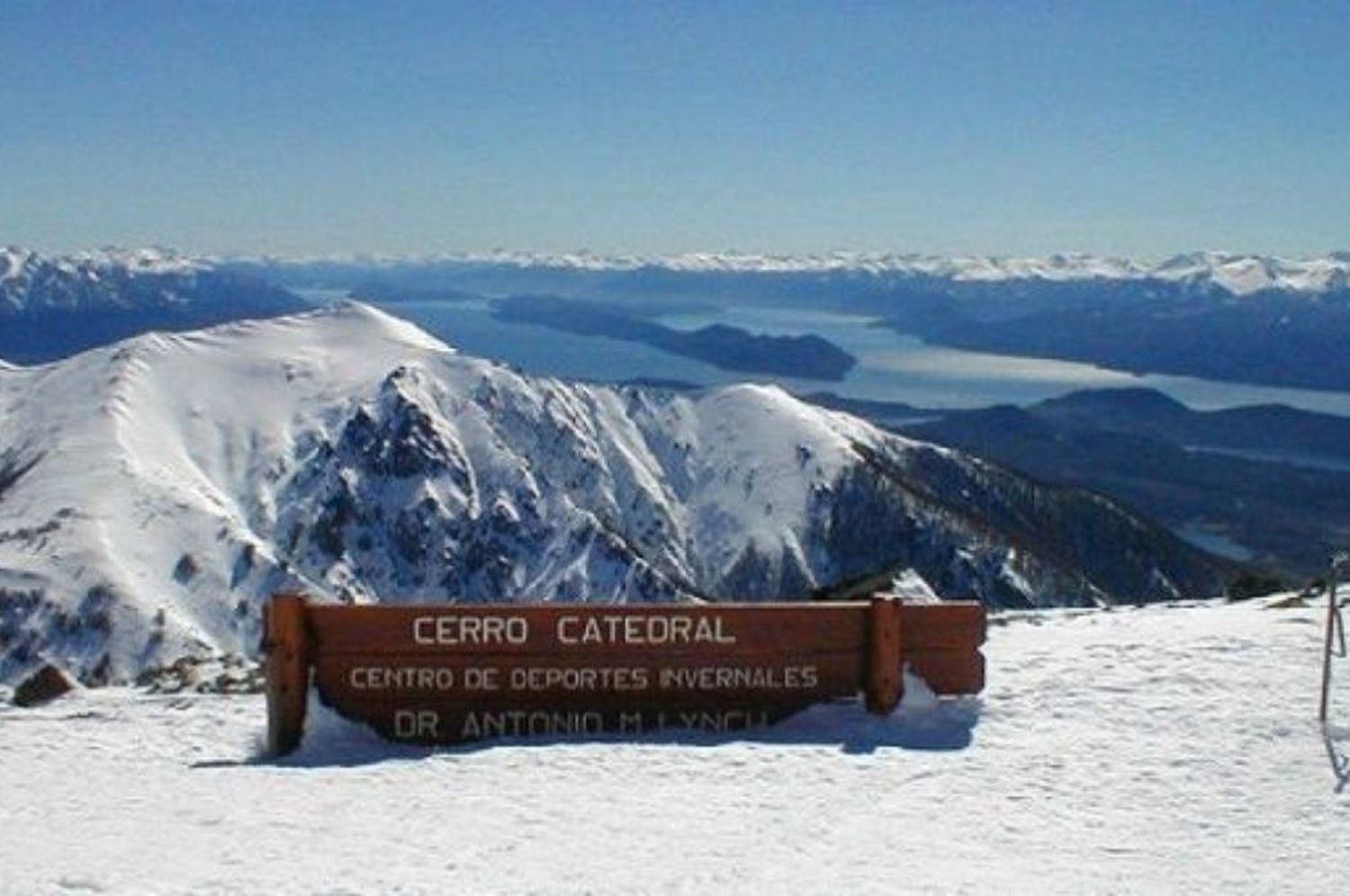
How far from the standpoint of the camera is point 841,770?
14.8m

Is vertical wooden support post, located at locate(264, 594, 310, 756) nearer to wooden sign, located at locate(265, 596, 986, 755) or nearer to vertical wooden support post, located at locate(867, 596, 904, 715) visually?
wooden sign, located at locate(265, 596, 986, 755)

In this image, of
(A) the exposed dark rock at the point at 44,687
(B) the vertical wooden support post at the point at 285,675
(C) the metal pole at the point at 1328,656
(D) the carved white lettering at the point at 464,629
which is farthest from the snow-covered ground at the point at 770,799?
(A) the exposed dark rock at the point at 44,687

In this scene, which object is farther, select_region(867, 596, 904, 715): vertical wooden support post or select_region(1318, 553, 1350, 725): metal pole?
select_region(867, 596, 904, 715): vertical wooden support post

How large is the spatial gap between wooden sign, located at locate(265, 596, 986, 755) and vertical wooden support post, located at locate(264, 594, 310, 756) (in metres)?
0.02

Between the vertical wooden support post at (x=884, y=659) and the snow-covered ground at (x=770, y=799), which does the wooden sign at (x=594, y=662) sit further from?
the snow-covered ground at (x=770, y=799)

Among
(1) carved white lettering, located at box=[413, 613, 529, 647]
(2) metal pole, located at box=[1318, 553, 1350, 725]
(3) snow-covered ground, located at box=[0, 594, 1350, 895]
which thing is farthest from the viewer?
(1) carved white lettering, located at box=[413, 613, 529, 647]

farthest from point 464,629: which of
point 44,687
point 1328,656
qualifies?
point 1328,656

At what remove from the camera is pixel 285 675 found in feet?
53.1

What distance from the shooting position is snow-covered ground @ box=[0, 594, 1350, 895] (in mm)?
12180

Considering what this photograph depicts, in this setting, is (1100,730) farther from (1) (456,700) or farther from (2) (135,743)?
(2) (135,743)

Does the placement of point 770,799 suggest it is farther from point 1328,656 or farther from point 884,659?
point 1328,656

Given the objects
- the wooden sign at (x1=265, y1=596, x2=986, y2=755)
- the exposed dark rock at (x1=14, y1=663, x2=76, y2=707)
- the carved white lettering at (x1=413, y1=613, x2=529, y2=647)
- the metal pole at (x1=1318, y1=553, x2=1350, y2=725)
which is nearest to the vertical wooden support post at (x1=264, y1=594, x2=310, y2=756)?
the wooden sign at (x1=265, y1=596, x2=986, y2=755)

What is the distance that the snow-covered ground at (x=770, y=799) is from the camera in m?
12.2

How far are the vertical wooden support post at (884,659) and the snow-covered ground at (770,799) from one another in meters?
0.23
